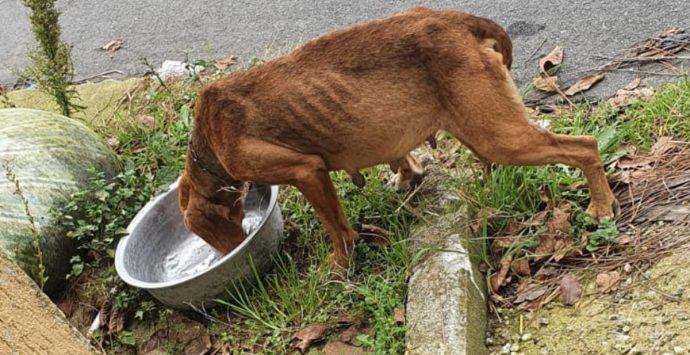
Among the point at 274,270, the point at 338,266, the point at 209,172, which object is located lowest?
the point at 274,270

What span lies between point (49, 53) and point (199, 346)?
250cm

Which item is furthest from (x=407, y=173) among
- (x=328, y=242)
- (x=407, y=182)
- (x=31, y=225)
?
(x=31, y=225)

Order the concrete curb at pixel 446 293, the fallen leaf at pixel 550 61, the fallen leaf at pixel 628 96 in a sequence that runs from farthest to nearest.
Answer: the fallen leaf at pixel 550 61 < the fallen leaf at pixel 628 96 < the concrete curb at pixel 446 293

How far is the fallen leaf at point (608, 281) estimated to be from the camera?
3.62m

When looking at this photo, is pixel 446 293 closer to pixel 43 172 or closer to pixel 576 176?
pixel 576 176

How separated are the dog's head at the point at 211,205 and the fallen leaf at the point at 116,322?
2.20 ft

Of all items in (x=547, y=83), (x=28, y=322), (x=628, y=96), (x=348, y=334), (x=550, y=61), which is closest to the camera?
(x=28, y=322)

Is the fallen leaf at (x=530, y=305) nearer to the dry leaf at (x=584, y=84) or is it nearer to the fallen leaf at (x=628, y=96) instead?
the fallen leaf at (x=628, y=96)

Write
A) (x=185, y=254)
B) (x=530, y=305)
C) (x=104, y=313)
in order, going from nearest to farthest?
1. (x=530, y=305)
2. (x=104, y=313)
3. (x=185, y=254)

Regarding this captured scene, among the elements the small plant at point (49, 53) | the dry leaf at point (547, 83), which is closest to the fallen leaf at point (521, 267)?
the dry leaf at point (547, 83)

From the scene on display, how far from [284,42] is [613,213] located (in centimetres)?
348

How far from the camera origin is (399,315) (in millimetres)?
3852

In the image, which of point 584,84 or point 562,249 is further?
point 584,84

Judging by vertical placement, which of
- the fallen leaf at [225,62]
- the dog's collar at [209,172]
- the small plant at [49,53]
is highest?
the small plant at [49,53]
